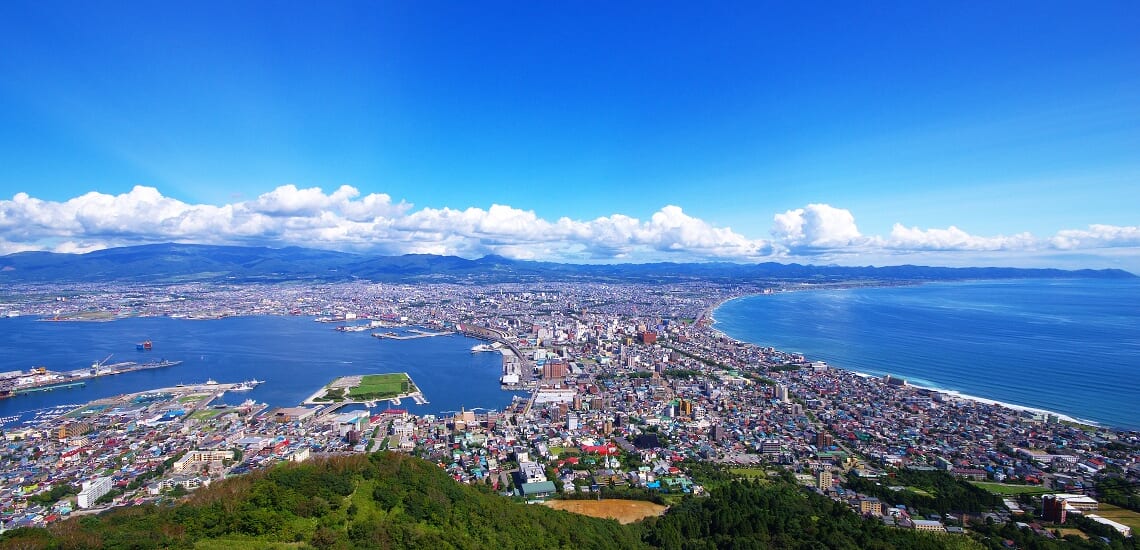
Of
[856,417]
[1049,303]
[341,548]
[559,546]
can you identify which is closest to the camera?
[341,548]

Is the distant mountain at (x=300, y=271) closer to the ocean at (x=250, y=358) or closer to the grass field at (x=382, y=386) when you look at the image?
the ocean at (x=250, y=358)

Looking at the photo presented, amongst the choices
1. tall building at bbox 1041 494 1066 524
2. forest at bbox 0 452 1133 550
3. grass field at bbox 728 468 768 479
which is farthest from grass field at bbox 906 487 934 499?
grass field at bbox 728 468 768 479

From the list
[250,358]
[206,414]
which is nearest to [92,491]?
[206,414]

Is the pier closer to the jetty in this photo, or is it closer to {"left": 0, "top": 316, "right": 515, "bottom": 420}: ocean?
{"left": 0, "top": 316, "right": 515, "bottom": 420}: ocean

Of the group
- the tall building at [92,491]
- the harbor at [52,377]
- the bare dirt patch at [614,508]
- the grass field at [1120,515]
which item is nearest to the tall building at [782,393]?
the grass field at [1120,515]

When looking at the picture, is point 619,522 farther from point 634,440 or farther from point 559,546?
point 634,440

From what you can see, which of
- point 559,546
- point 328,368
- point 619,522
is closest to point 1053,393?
point 619,522

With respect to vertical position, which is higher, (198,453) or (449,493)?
(449,493)

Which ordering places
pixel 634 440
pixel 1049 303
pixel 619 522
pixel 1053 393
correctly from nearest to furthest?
pixel 619 522, pixel 634 440, pixel 1053 393, pixel 1049 303
